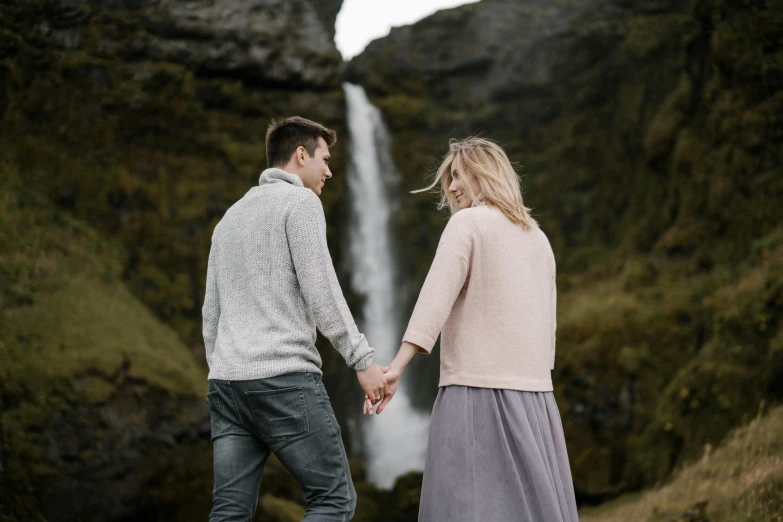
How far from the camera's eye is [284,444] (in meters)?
3.49

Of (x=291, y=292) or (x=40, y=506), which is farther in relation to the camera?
(x=40, y=506)

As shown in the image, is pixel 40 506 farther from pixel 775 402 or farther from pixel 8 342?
pixel 775 402

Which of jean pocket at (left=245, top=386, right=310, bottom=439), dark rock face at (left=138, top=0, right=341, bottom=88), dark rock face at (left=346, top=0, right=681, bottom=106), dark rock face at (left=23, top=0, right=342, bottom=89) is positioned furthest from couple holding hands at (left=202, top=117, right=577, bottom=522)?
dark rock face at (left=346, top=0, right=681, bottom=106)

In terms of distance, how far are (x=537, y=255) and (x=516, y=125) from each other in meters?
17.7

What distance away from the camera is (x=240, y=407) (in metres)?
3.55

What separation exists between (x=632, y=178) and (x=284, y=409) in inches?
638

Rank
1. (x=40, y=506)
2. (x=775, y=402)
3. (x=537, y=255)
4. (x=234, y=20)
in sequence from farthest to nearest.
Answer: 1. (x=234, y=20)
2. (x=40, y=506)
3. (x=775, y=402)
4. (x=537, y=255)

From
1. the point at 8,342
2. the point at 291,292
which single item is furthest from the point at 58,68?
Answer: the point at 291,292

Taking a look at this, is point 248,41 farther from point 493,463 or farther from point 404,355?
point 493,463

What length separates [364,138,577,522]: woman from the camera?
11.7 feet

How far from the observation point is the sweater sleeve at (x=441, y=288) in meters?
3.68

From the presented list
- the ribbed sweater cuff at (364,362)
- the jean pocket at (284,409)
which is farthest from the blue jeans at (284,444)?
the ribbed sweater cuff at (364,362)

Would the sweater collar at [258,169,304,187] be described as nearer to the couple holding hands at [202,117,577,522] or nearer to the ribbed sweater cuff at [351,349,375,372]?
the couple holding hands at [202,117,577,522]

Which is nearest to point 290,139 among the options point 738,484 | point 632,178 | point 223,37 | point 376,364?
point 376,364
